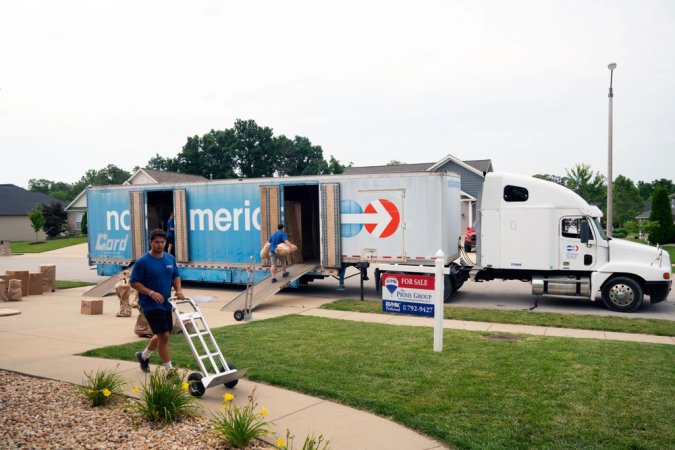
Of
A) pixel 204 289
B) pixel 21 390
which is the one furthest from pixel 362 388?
pixel 204 289

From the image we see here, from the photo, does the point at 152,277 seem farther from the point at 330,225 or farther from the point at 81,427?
the point at 330,225

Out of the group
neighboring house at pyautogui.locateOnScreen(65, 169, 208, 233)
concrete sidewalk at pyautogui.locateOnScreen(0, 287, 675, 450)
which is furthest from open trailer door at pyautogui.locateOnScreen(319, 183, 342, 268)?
neighboring house at pyautogui.locateOnScreen(65, 169, 208, 233)

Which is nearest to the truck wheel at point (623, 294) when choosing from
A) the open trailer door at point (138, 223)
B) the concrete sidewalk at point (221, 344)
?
the concrete sidewalk at point (221, 344)

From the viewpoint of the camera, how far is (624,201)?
5947 cm

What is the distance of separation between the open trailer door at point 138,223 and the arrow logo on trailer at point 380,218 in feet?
25.2

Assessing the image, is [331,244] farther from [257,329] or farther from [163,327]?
[163,327]

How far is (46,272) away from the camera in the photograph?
56.7 ft

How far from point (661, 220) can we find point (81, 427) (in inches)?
1542

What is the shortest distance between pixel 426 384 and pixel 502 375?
110cm

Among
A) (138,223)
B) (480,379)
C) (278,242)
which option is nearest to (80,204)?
(138,223)

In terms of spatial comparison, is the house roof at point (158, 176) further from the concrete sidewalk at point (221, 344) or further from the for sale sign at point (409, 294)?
the for sale sign at point (409, 294)

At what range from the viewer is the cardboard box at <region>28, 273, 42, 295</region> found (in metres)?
16.7

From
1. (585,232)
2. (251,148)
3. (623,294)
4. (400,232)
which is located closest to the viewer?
(623,294)

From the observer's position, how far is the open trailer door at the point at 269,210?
1636 cm
